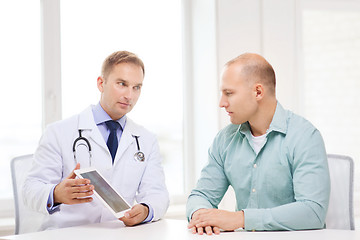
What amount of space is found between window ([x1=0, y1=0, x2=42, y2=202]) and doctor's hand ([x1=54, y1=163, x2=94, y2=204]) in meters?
1.51

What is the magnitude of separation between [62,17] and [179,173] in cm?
150

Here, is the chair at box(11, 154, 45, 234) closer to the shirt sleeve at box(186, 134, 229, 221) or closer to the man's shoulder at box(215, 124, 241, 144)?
the shirt sleeve at box(186, 134, 229, 221)

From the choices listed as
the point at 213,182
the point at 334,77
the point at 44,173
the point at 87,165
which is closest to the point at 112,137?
the point at 87,165

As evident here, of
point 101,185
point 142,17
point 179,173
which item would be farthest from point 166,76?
point 101,185

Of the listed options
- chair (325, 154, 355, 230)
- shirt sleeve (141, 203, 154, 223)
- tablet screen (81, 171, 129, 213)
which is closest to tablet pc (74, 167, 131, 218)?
tablet screen (81, 171, 129, 213)

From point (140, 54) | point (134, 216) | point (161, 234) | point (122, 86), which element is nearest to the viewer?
point (161, 234)

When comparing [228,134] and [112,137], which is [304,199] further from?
[112,137]

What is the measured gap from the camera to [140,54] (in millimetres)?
3990

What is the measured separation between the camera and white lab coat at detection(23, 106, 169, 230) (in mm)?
2393

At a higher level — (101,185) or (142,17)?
(142,17)

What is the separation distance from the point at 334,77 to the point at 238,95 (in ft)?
7.75

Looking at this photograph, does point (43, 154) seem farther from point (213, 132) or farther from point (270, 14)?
point (270, 14)

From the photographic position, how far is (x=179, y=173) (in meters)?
4.12

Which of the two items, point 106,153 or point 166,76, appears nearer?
point 106,153
